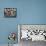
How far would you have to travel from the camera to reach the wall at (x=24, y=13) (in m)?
2.59

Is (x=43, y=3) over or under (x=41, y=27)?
over

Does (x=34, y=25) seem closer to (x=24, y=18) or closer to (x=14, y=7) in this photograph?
(x=24, y=18)

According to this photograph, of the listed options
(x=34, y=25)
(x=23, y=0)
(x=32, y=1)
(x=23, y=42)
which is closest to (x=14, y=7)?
(x=23, y=0)

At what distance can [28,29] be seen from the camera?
2523mm

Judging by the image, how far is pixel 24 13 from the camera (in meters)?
2.61

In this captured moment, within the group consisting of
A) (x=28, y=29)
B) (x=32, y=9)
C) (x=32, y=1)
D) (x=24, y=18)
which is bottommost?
(x=28, y=29)

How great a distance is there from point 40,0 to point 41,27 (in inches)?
23.6

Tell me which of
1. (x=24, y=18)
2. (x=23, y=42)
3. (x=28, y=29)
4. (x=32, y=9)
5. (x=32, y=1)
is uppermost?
(x=32, y=1)

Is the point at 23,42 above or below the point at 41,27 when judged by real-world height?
below

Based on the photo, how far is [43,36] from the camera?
97.9 inches

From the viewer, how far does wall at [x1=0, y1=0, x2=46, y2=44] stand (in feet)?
8.48

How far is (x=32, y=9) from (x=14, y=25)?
0.53m

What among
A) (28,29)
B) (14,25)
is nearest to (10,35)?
(14,25)

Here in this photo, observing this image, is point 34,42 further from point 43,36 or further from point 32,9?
point 32,9
